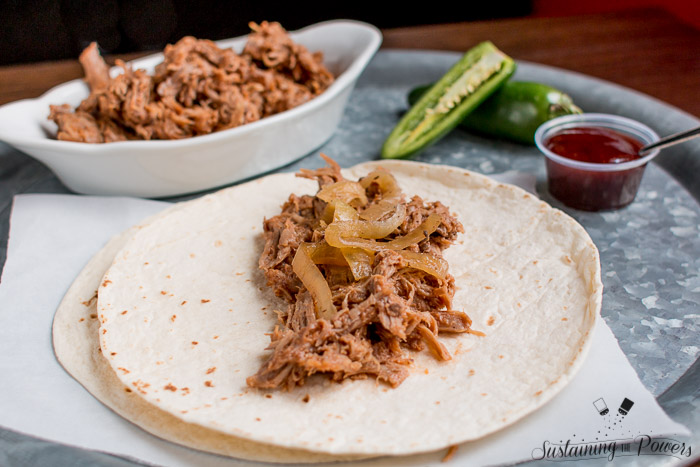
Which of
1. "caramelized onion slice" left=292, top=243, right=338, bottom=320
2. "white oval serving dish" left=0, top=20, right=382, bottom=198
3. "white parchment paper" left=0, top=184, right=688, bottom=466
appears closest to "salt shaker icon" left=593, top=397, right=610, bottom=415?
"white parchment paper" left=0, top=184, right=688, bottom=466

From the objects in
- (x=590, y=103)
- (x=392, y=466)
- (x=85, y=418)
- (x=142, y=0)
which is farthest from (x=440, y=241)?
(x=142, y=0)

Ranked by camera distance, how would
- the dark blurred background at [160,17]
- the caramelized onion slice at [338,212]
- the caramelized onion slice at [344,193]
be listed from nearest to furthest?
1. the caramelized onion slice at [338,212]
2. the caramelized onion slice at [344,193]
3. the dark blurred background at [160,17]

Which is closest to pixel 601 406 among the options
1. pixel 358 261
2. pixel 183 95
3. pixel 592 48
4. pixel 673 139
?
pixel 358 261

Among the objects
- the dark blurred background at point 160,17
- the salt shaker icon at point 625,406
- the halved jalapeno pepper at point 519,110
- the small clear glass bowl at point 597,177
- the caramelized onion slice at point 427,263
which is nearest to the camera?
the salt shaker icon at point 625,406

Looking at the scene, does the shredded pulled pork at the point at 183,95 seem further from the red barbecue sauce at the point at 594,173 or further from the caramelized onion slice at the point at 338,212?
the red barbecue sauce at the point at 594,173

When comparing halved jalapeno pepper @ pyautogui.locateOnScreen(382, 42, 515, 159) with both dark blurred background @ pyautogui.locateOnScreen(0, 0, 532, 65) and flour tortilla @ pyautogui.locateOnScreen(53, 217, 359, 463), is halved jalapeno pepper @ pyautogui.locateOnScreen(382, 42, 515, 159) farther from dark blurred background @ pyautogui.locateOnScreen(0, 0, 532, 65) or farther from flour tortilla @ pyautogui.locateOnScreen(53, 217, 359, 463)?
dark blurred background @ pyautogui.locateOnScreen(0, 0, 532, 65)

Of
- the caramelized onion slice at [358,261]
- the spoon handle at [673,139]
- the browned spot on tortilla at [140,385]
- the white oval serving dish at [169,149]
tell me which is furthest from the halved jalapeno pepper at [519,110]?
the browned spot on tortilla at [140,385]

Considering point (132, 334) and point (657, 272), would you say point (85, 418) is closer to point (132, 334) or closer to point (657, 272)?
point (132, 334)
